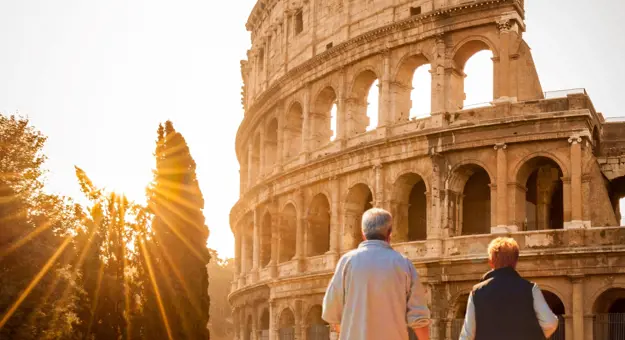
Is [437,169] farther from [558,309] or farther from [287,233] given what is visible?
[287,233]

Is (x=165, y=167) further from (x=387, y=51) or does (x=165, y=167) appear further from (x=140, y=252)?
(x=387, y=51)

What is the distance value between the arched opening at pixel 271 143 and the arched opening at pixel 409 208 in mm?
8099

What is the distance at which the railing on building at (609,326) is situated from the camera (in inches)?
912

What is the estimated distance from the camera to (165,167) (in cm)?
2536

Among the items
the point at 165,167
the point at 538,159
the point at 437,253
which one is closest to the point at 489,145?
the point at 538,159

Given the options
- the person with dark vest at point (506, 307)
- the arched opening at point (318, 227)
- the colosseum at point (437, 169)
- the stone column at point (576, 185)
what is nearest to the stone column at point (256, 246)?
the colosseum at point (437, 169)

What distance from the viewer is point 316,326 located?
2959cm

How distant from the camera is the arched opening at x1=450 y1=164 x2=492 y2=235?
2638cm

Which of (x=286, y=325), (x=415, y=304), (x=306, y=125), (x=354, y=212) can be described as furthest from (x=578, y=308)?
(x=415, y=304)

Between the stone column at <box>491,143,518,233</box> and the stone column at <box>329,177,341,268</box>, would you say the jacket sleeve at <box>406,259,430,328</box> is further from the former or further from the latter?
the stone column at <box>329,177,341,268</box>

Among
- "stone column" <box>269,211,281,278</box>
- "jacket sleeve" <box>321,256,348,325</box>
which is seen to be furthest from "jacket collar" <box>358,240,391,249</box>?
"stone column" <box>269,211,281,278</box>

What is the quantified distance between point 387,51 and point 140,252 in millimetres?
9573

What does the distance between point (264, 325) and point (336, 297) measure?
93.3ft

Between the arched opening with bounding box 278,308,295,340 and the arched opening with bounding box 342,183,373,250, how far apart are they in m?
3.91
